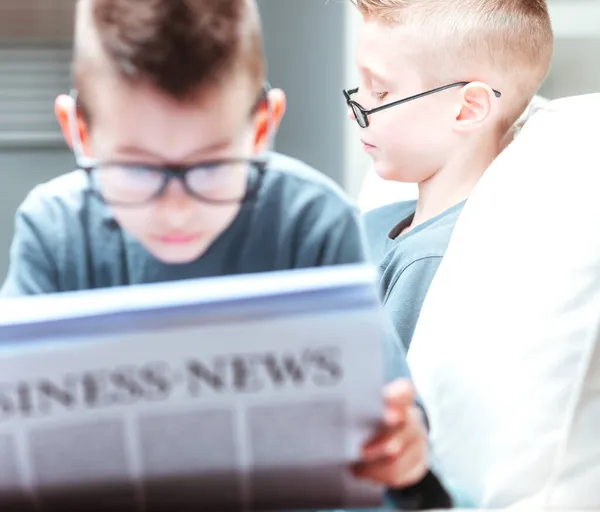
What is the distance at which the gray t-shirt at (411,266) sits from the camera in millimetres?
700

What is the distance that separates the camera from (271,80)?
2.04 feet

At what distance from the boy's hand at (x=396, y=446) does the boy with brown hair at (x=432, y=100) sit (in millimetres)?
171

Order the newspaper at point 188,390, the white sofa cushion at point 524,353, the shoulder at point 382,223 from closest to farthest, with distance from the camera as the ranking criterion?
the newspaper at point 188,390, the white sofa cushion at point 524,353, the shoulder at point 382,223

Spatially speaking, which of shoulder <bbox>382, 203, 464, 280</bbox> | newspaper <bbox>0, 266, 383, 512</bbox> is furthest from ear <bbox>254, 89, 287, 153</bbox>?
shoulder <bbox>382, 203, 464, 280</bbox>

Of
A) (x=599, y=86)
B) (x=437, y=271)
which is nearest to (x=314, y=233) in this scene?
(x=437, y=271)

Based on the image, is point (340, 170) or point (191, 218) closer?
point (191, 218)

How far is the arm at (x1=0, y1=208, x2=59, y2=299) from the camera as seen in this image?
1.76 feet

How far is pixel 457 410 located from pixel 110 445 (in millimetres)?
295

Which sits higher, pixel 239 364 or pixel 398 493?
pixel 239 364

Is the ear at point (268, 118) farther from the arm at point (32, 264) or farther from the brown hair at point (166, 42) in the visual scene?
the arm at point (32, 264)

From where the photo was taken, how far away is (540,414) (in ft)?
2.08

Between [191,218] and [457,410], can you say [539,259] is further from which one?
[191,218]

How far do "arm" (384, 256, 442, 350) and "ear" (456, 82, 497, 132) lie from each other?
0.42 ft

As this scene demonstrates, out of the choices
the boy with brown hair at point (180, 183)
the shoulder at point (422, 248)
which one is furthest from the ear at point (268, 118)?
the shoulder at point (422, 248)
